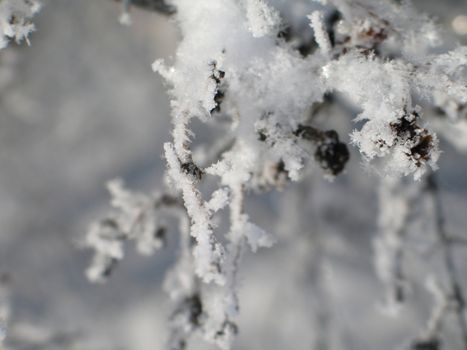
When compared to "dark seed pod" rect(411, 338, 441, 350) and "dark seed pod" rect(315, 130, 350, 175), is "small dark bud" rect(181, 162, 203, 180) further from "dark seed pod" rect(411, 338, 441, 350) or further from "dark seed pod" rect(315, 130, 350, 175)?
"dark seed pod" rect(411, 338, 441, 350)

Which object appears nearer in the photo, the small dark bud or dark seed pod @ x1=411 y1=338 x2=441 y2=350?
the small dark bud

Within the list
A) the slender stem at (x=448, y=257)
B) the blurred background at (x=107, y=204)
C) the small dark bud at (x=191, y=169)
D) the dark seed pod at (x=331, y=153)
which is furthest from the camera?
the blurred background at (x=107, y=204)

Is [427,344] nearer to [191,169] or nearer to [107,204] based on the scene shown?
[191,169]

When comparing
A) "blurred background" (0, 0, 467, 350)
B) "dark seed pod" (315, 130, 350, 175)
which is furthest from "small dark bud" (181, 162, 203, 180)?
"blurred background" (0, 0, 467, 350)

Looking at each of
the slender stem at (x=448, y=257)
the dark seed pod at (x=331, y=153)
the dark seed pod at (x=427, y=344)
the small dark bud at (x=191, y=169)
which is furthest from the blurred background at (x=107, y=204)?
the small dark bud at (x=191, y=169)

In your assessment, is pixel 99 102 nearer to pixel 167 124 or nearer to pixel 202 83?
pixel 167 124

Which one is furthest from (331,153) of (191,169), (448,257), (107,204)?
(107,204)

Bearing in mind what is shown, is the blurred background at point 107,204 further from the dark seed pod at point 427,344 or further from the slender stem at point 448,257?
the dark seed pod at point 427,344

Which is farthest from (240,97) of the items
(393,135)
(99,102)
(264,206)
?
(99,102)
